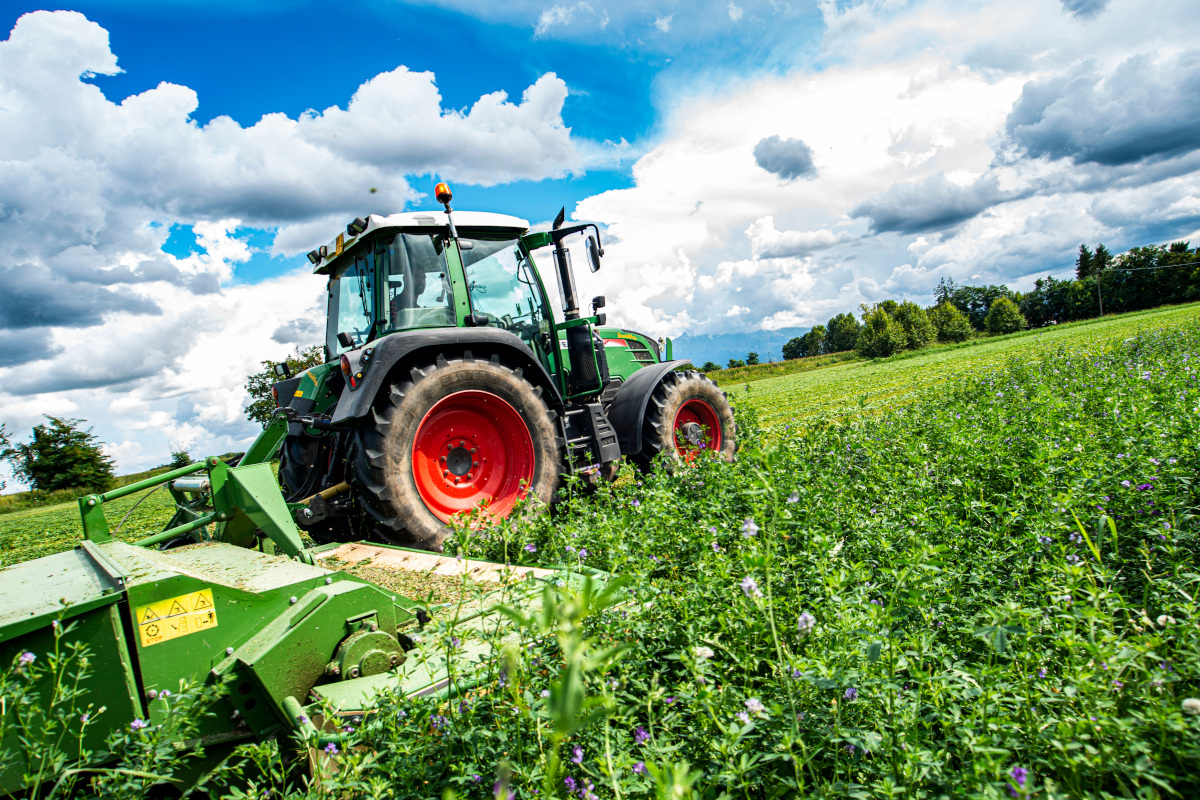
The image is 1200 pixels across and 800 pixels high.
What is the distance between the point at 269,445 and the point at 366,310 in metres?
1.38

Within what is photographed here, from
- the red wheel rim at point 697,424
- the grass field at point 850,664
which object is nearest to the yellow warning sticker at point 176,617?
the grass field at point 850,664

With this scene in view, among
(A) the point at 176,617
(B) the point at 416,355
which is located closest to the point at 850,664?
(A) the point at 176,617

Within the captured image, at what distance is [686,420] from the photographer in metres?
6.70

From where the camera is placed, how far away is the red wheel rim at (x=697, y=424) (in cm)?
638

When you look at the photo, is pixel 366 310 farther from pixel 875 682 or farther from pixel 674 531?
pixel 875 682

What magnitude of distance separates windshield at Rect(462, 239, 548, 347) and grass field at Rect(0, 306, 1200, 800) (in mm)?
2278

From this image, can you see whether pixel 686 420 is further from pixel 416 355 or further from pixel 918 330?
pixel 918 330

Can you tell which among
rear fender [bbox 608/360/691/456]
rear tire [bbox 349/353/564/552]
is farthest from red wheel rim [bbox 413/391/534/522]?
rear fender [bbox 608/360/691/456]

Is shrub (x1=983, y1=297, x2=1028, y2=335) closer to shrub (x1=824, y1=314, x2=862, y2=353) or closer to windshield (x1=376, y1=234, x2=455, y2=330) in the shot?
shrub (x1=824, y1=314, x2=862, y2=353)

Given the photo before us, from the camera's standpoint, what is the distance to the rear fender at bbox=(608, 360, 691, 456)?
5.88 metres

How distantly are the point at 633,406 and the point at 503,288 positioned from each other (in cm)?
172

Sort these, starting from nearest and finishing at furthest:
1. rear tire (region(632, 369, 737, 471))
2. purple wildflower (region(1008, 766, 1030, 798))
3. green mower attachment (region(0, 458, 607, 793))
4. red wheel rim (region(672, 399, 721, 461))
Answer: purple wildflower (region(1008, 766, 1030, 798)) → green mower attachment (region(0, 458, 607, 793)) → rear tire (region(632, 369, 737, 471)) → red wheel rim (region(672, 399, 721, 461))

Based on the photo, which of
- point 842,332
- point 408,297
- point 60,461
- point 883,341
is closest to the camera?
point 408,297

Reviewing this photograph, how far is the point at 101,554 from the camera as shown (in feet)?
7.93
